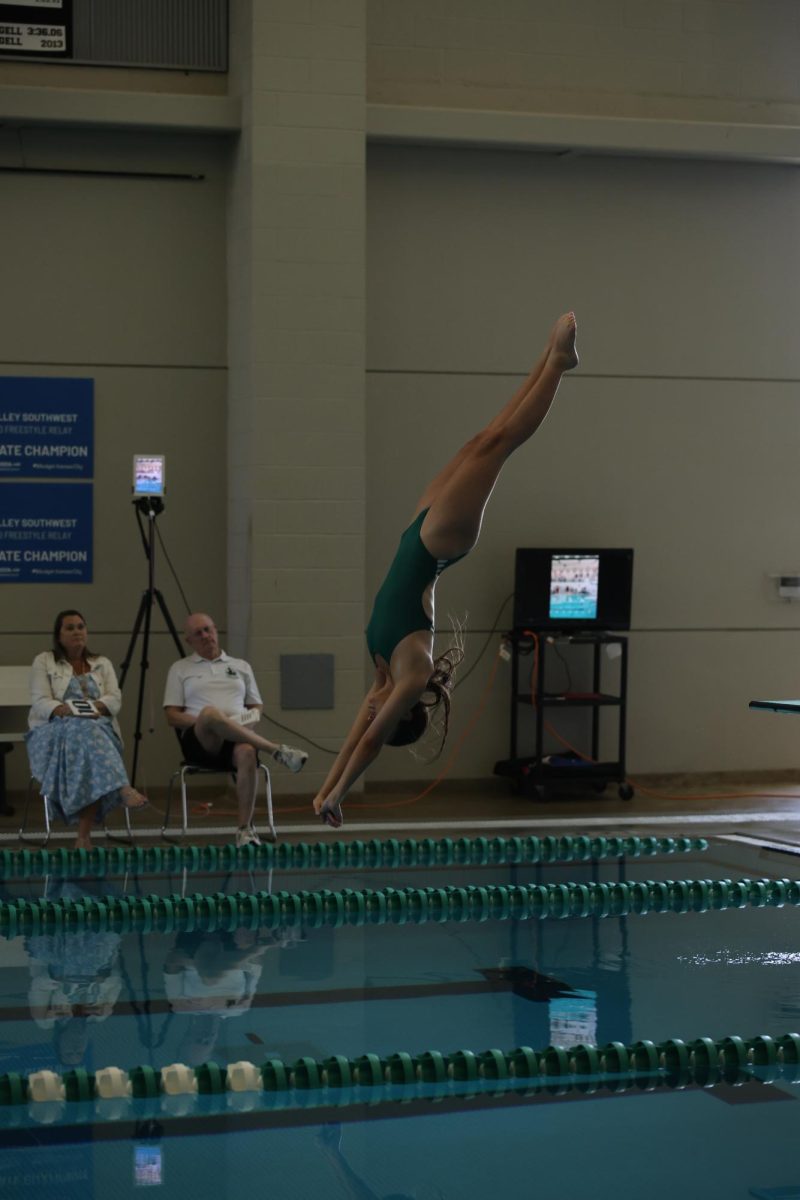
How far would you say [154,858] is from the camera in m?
7.30

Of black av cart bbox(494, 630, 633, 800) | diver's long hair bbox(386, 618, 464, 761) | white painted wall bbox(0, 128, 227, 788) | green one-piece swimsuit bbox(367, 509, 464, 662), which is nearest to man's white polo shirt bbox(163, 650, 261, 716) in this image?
white painted wall bbox(0, 128, 227, 788)

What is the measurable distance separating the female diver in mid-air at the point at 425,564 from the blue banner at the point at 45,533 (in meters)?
4.61

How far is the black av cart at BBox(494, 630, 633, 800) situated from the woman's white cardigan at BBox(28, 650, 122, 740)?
276 cm

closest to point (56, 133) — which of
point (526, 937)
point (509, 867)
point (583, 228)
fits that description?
point (583, 228)

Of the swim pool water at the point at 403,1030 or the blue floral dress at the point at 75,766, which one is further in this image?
the blue floral dress at the point at 75,766

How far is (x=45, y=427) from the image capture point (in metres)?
9.25

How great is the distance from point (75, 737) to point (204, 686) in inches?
Answer: 29.8

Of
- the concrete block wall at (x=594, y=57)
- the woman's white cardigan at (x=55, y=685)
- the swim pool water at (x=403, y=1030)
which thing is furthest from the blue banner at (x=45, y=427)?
the swim pool water at (x=403, y=1030)

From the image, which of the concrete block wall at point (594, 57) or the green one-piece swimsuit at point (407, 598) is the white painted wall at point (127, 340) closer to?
the concrete block wall at point (594, 57)

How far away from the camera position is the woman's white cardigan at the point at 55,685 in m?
7.56

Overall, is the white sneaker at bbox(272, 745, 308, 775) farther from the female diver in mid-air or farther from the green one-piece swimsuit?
the green one-piece swimsuit

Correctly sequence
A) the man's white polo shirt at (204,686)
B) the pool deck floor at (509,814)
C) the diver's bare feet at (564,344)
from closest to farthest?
the diver's bare feet at (564,344) < the man's white polo shirt at (204,686) < the pool deck floor at (509,814)

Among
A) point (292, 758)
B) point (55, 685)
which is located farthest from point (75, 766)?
point (292, 758)

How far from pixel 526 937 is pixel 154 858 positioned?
2101 millimetres
